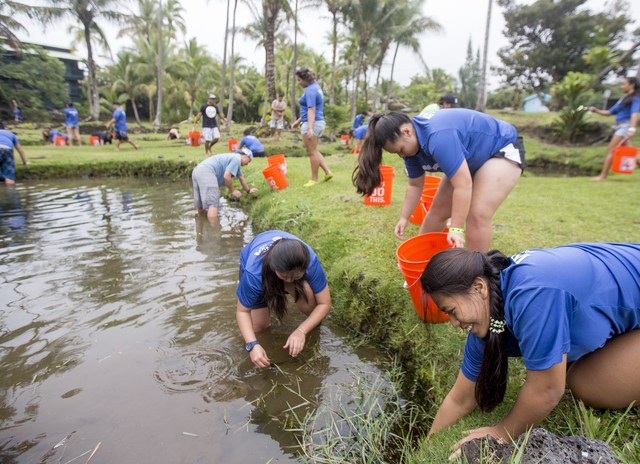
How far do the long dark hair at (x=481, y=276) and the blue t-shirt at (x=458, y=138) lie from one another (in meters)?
0.88

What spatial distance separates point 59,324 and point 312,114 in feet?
14.6

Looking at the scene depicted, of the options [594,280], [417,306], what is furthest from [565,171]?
[594,280]

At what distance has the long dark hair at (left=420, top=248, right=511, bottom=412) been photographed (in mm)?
1355

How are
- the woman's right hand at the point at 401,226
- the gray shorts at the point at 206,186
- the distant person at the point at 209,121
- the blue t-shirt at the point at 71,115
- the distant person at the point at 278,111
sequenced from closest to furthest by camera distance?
1. the woman's right hand at the point at 401,226
2. the gray shorts at the point at 206,186
3. the distant person at the point at 209,121
4. the distant person at the point at 278,111
5. the blue t-shirt at the point at 71,115

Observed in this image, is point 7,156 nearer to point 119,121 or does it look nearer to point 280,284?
point 119,121

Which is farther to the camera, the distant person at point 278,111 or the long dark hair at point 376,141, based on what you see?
the distant person at point 278,111

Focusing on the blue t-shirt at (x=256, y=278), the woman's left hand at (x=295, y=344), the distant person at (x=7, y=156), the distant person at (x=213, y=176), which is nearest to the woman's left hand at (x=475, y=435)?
the woman's left hand at (x=295, y=344)

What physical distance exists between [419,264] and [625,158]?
674 centimetres

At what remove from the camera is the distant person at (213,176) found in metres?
5.95

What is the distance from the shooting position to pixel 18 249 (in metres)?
4.79

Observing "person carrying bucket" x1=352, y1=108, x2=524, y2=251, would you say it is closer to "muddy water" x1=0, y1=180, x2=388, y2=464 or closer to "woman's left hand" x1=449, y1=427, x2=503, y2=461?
"woman's left hand" x1=449, y1=427, x2=503, y2=461

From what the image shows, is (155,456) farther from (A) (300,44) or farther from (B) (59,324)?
(A) (300,44)

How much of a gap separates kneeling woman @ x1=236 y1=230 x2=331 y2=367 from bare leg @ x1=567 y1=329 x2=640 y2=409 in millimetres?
1552

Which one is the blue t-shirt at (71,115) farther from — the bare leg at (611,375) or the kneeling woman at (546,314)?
the bare leg at (611,375)
